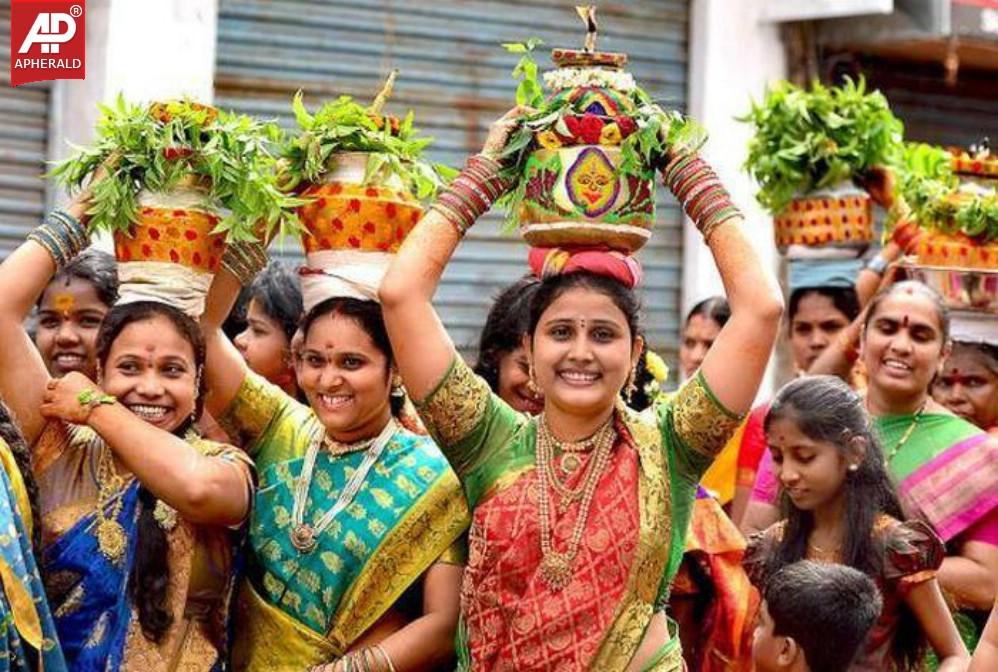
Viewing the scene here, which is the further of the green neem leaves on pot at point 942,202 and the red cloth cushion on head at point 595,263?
the green neem leaves on pot at point 942,202

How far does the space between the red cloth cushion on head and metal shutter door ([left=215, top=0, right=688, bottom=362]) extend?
476cm

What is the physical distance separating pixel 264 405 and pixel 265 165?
2.13ft

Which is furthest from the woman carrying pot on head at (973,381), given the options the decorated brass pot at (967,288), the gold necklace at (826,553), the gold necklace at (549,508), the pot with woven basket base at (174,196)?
the pot with woven basket base at (174,196)

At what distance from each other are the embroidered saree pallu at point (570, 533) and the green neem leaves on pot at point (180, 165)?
78 cm

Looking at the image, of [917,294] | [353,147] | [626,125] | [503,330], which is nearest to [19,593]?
[353,147]

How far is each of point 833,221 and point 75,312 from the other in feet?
9.60

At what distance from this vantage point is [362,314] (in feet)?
18.9

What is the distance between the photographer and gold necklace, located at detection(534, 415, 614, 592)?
5.20m

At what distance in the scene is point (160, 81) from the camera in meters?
9.51

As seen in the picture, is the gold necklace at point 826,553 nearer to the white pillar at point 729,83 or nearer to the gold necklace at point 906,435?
the gold necklace at point 906,435

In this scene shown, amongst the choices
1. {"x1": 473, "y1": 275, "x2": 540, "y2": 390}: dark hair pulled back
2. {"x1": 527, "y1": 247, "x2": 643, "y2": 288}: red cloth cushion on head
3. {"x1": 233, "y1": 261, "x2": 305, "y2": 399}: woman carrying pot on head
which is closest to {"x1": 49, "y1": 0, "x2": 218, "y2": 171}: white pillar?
{"x1": 233, "y1": 261, "x2": 305, "y2": 399}: woman carrying pot on head

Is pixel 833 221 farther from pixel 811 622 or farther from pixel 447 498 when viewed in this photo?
pixel 811 622

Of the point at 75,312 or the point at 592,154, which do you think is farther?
the point at 75,312

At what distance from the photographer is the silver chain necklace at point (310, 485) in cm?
568
